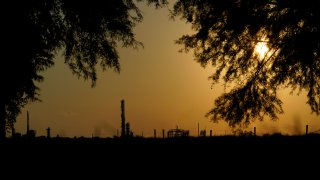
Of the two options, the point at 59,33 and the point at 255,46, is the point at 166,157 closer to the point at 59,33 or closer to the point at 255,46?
the point at 59,33

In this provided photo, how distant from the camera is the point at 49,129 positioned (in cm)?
3662

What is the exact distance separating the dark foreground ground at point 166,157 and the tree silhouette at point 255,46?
300 inches

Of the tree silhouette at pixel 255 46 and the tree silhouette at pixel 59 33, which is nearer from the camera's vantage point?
the tree silhouette at pixel 59 33

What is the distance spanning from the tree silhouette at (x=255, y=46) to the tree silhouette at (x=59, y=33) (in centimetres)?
502

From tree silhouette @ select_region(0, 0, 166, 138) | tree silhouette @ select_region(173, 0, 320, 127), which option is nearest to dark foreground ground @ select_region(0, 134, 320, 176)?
tree silhouette @ select_region(0, 0, 166, 138)

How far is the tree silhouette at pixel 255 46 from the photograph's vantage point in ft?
56.4

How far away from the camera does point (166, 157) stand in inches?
370

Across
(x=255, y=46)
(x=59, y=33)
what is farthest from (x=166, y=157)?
(x=255, y=46)

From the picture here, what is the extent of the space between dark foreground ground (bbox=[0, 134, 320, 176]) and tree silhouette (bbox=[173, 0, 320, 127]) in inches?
300

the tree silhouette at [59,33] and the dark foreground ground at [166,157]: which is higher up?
the tree silhouette at [59,33]

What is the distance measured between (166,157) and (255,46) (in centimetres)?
1099

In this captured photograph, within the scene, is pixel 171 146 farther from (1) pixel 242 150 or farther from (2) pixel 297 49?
(2) pixel 297 49

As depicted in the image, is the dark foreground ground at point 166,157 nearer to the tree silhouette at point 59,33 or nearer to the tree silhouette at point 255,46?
the tree silhouette at point 59,33

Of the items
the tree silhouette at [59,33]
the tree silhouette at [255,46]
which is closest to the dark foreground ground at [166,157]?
the tree silhouette at [59,33]
